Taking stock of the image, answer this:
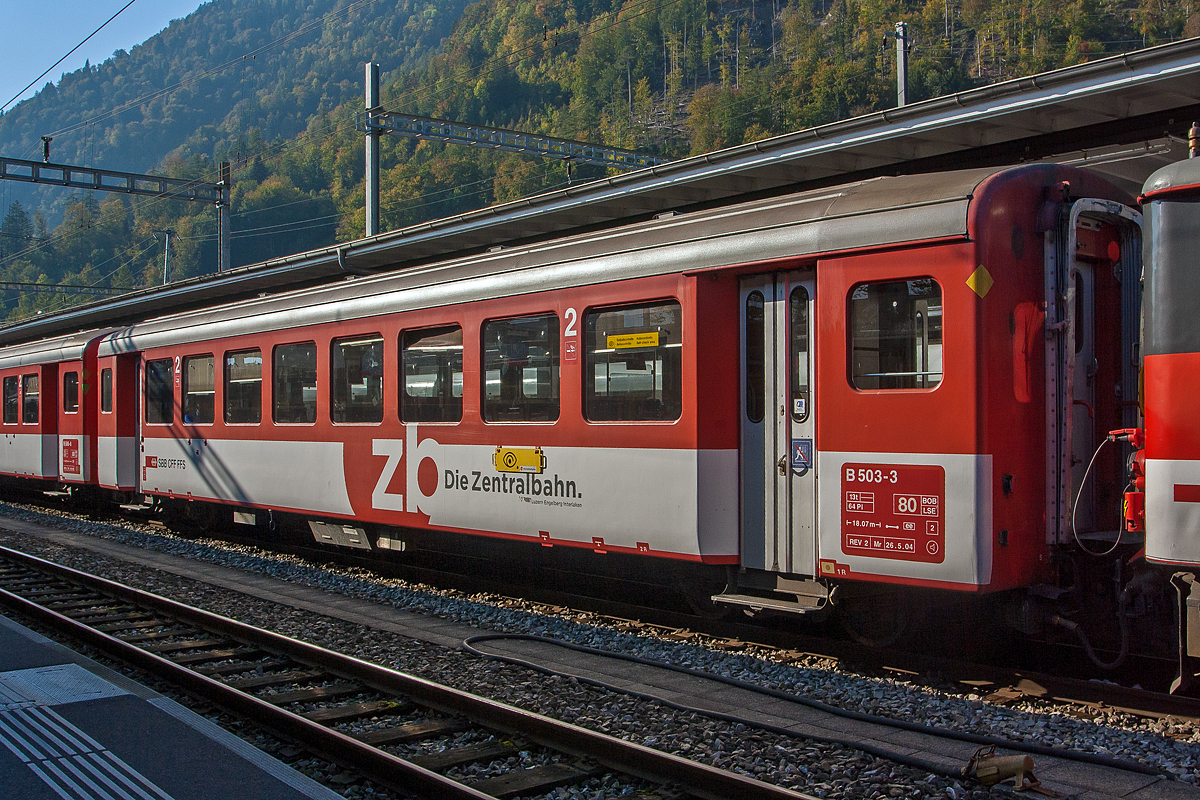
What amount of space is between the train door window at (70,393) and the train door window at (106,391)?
4.07 feet

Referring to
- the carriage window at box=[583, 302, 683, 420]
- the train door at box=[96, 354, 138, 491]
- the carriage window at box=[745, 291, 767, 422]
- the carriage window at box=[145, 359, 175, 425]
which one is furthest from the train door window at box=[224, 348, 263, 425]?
the carriage window at box=[745, 291, 767, 422]

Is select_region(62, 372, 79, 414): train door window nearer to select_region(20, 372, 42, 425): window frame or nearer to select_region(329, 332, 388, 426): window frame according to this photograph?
select_region(20, 372, 42, 425): window frame

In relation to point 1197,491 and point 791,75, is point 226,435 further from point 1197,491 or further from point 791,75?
point 791,75

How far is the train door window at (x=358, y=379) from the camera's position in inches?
398

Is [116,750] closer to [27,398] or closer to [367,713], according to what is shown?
[367,713]

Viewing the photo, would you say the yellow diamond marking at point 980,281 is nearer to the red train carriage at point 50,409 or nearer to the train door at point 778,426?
the train door at point 778,426

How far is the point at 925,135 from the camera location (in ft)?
30.1

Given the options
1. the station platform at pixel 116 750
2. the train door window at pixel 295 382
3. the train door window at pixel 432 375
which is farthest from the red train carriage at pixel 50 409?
the station platform at pixel 116 750

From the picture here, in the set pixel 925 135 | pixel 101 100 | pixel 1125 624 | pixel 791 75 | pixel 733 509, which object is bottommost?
pixel 1125 624

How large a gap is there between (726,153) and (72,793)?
8.50 m

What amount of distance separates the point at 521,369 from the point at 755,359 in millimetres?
2307

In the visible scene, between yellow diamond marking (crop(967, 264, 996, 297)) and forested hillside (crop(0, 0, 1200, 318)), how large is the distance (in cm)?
2279

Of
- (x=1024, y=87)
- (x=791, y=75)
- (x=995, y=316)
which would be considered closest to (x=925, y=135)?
(x=1024, y=87)

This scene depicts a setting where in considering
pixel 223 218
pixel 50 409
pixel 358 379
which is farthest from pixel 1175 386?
pixel 223 218
